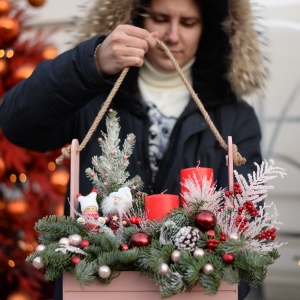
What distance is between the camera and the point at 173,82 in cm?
170

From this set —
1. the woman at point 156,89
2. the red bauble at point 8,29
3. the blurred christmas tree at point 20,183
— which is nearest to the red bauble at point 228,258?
the woman at point 156,89

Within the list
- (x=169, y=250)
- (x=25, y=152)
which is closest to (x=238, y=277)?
(x=169, y=250)

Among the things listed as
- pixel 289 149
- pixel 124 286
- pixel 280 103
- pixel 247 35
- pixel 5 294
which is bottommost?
pixel 5 294

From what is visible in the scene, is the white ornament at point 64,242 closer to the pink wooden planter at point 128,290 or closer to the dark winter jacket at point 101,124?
the pink wooden planter at point 128,290

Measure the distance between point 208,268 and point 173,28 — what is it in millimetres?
767

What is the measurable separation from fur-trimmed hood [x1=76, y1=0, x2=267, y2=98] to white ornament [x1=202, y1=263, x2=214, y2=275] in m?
0.79

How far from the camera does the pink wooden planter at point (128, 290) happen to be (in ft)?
3.53

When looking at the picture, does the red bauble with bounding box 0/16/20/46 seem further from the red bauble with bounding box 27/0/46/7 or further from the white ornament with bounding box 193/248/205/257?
the white ornament with bounding box 193/248/205/257

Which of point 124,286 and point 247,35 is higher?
point 247,35

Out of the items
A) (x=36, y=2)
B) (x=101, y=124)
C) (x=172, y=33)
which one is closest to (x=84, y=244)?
(x=101, y=124)

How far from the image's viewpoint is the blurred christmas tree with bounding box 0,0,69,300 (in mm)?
2307

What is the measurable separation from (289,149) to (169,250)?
188 centimetres

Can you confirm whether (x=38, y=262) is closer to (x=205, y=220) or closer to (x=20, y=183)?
(x=205, y=220)

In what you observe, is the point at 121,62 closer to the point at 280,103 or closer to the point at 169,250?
the point at 169,250
